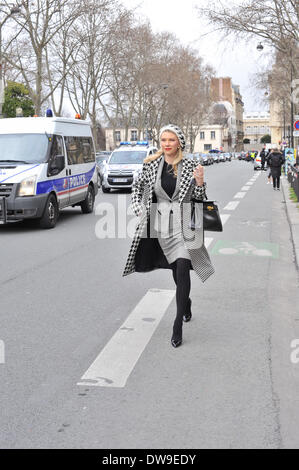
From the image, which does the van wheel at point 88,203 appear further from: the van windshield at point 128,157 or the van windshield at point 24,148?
the van windshield at point 128,157

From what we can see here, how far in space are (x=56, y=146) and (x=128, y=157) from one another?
12131 millimetres

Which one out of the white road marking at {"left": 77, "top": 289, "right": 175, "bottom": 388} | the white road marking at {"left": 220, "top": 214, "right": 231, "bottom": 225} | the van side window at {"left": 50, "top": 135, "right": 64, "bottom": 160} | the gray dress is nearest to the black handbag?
the gray dress

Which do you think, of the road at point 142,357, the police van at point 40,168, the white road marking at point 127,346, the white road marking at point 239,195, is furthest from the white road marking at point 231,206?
the white road marking at point 127,346

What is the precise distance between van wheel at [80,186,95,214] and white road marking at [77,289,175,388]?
919 centimetres

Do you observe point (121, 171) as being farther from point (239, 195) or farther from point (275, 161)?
point (275, 161)

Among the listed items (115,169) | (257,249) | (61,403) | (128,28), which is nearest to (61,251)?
(257,249)

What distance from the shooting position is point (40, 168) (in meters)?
A: 12.8

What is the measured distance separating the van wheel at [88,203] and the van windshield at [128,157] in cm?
891

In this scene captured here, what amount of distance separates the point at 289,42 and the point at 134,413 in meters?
24.3

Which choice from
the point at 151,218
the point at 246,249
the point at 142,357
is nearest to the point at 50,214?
the point at 246,249

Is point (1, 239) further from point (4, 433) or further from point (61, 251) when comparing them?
point (4, 433)

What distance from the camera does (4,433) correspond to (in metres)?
3.59

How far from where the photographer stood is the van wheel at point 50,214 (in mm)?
12961

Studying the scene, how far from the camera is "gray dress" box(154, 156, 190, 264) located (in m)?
5.22
